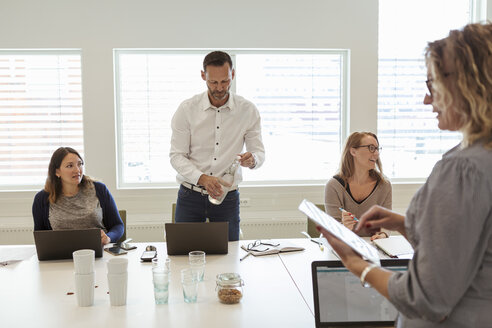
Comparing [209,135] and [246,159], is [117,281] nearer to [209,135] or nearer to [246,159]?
[246,159]

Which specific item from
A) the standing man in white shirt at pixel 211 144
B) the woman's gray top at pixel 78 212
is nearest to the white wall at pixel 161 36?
the standing man in white shirt at pixel 211 144

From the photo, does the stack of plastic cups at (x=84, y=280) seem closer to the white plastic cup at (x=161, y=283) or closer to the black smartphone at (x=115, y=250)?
the white plastic cup at (x=161, y=283)

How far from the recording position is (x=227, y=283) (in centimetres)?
179

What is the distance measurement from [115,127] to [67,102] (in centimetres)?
54

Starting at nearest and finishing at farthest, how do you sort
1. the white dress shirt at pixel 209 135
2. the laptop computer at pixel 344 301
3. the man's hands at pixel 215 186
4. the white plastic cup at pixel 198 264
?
the laptop computer at pixel 344 301, the white plastic cup at pixel 198 264, the man's hands at pixel 215 186, the white dress shirt at pixel 209 135

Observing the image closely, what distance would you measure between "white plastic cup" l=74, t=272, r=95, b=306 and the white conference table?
0.09 ft

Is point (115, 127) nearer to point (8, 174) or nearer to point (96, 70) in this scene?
point (96, 70)

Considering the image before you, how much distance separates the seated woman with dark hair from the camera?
114 inches

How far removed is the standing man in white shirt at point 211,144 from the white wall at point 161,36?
1139mm

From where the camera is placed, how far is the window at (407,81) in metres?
4.50

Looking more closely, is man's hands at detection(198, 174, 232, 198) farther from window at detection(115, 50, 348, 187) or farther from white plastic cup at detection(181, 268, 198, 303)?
window at detection(115, 50, 348, 187)

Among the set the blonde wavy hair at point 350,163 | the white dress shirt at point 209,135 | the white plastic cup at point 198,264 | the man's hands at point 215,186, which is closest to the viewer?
the white plastic cup at point 198,264

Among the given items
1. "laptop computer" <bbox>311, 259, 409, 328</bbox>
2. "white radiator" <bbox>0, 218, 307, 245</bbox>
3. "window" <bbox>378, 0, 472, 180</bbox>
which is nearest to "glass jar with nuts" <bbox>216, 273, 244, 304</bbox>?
"laptop computer" <bbox>311, 259, 409, 328</bbox>

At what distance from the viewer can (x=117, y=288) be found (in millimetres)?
1729
